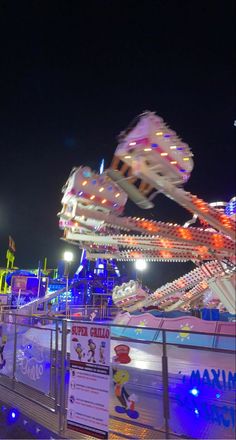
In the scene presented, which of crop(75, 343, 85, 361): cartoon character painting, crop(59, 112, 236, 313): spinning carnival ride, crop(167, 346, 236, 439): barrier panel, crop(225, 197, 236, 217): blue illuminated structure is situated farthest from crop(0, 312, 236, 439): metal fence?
crop(225, 197, 236, 217): blue illuminated structure

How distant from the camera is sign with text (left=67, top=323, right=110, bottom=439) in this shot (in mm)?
5012

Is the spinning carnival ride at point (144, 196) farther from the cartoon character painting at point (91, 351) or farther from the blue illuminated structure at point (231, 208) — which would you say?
the blue illuminated structure at point (231, 208)

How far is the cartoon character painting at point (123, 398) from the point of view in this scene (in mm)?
5297

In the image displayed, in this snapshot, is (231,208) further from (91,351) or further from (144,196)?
(91,351)

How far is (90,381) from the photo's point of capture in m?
5.20

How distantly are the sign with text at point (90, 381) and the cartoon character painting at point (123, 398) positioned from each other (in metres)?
0.35

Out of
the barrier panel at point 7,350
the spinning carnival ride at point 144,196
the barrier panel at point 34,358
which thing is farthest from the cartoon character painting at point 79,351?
the barrier panel at point 7,350

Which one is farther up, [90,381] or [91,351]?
[91,351]

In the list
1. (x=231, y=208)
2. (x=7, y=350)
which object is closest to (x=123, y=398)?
(x=7, y=350)

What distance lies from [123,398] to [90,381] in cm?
57

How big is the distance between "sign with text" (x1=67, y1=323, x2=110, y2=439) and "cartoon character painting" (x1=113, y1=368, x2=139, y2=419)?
1.16 feet

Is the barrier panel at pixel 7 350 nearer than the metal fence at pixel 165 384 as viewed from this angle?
No

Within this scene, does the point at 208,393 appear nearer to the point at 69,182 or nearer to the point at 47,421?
the point at 47,421

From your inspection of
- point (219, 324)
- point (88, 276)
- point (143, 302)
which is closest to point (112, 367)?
point (219, 324)
